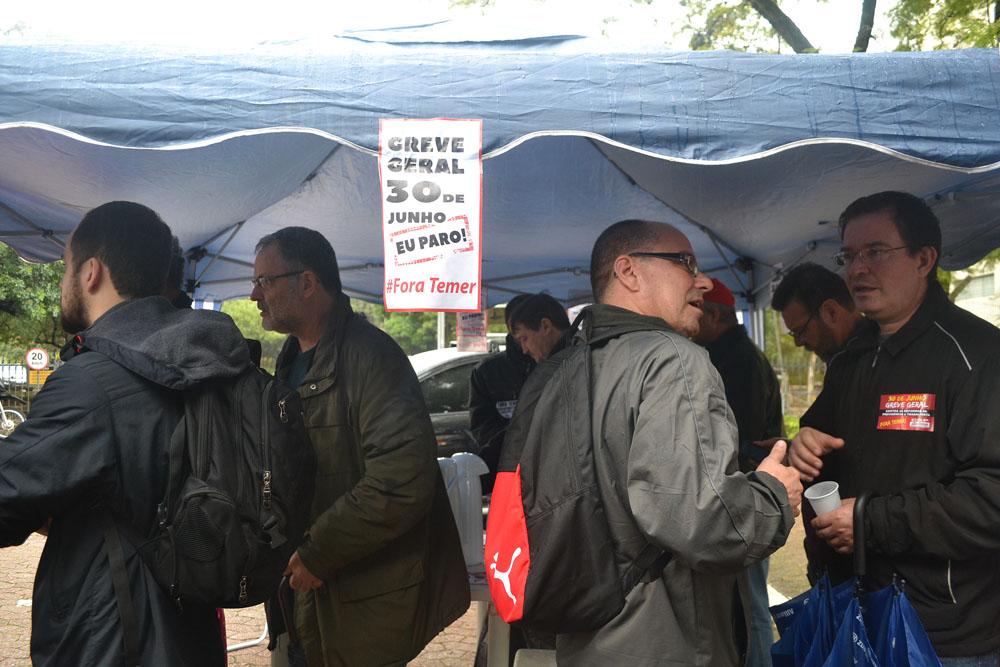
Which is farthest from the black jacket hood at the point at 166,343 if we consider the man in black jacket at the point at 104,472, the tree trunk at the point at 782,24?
the tree trunk at the point at 782,24

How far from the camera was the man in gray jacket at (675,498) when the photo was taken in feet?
5.59

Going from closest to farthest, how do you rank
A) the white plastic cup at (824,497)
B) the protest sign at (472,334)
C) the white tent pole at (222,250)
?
the white plastic cup at (824,497) < the white tent pole at (222,250) < the protest sign at (472,334)

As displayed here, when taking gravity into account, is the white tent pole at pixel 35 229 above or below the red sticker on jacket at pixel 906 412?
above

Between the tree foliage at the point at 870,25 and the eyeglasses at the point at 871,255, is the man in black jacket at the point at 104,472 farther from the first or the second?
the tree foliage at the point at 870,25

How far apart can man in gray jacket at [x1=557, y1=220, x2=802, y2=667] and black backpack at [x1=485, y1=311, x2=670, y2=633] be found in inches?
1.2

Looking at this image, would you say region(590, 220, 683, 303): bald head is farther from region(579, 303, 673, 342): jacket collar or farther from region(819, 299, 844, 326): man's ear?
region(819, 299, 844, 326): man's ear

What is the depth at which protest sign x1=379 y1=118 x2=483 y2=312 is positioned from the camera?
2418 millimetres

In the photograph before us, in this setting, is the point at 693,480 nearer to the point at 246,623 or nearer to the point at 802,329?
the point at 802,329

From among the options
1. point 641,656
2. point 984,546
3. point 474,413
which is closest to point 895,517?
point 984,546

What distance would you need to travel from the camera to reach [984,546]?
214 cm

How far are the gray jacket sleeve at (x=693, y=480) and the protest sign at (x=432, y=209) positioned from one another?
0.80 meters

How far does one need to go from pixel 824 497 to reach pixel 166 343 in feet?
5.87

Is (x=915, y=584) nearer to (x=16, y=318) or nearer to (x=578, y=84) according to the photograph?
(x=578, y=84)

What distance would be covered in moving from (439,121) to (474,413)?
3.24 metres
